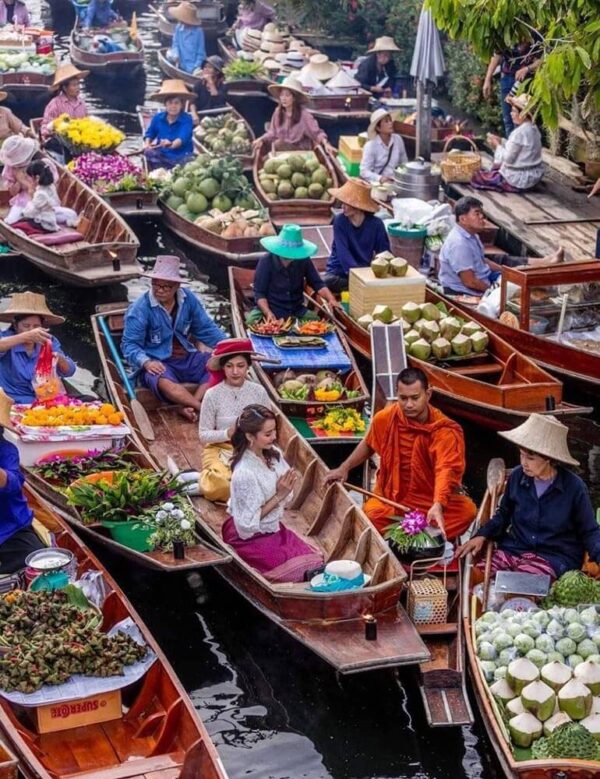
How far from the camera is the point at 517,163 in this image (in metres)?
15.6

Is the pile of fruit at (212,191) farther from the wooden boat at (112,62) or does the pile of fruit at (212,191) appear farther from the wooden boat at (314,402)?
the wooden boat at (112,62)

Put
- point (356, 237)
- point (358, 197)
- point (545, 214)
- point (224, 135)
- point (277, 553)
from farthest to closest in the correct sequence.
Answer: point (224, 135)
point (545, 214)
point (356, 237)
point (358, 197)
point (277, 553)

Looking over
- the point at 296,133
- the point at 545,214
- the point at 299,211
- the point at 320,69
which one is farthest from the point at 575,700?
the point at 320,69

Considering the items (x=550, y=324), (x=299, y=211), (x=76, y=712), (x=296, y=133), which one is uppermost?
(x=76, y=712)

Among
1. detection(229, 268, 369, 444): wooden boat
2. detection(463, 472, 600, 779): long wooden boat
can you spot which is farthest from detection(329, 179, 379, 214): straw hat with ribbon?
detection(463, 472, 600, 779): long wooden boat

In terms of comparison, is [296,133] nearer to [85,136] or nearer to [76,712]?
[85,136]

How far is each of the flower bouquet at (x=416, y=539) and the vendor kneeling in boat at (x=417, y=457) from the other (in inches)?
7.7

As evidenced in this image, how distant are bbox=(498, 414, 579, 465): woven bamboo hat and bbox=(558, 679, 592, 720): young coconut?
1.35 m

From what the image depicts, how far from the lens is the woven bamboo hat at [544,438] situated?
24.3 ft

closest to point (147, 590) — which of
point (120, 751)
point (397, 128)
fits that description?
point (120, 751)

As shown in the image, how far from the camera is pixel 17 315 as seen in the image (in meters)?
9.94

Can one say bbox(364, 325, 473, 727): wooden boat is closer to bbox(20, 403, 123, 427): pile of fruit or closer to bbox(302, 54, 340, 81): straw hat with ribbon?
bbox(20, 403, 123, 427): pile of fruit

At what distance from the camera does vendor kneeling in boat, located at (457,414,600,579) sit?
293 inches

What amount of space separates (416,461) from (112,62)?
56.2 ft
